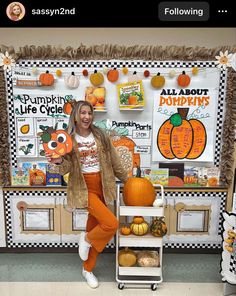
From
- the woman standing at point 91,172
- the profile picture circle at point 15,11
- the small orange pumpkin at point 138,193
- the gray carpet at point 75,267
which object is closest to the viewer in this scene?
the profile picture circle at point 15,11

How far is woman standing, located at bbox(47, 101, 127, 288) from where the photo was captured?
7.99 feet

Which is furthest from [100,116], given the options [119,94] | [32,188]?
[32,188]

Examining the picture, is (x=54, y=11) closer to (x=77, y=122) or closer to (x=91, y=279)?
(x=77, y=122)

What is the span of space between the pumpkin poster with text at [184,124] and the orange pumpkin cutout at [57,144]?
2.70ft

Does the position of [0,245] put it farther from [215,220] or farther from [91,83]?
[215,220]

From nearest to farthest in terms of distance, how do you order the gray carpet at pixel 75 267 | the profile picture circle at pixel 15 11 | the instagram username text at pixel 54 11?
the instagram username text at pixel 54 11, the profile picture circle at pixel 15 11, the gray carpet at pixel 75 267

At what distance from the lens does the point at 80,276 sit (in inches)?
A: 108

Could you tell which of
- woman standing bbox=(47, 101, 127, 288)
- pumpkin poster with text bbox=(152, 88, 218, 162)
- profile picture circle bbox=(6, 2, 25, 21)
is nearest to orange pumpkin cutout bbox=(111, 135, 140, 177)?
pumpkin poster with text bbox=(152, 88, 218, 162)

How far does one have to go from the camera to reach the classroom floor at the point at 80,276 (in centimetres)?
257

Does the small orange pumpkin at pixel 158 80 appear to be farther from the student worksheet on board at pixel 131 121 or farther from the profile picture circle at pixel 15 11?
the profile picture circle at pixel 15 11

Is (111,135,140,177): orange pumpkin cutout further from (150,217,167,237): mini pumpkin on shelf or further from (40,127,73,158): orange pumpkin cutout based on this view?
(40,127,73,158): orange pumpkin cutout

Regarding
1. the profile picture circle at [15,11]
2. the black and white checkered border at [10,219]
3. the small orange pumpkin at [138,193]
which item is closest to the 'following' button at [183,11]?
the profile picture circle at [15,11]

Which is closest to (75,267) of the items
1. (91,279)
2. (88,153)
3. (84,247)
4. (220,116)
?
(91,279)

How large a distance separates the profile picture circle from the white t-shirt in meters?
0.88
